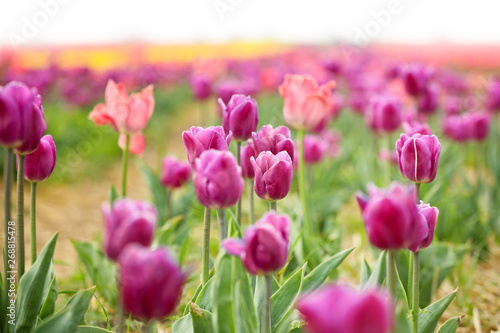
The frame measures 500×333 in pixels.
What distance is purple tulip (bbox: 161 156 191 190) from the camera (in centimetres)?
250

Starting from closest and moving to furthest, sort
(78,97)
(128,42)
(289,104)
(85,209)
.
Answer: (289,104) < (85,209) < (78,97) < (128,42)

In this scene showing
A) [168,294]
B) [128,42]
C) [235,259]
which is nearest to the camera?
[168,294]

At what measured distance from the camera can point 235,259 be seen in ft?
3.25

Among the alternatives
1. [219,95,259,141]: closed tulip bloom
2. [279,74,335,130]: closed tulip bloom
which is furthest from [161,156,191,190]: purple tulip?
[219,95,259,141]: closed tulip bloom

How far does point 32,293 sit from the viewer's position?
116 cm

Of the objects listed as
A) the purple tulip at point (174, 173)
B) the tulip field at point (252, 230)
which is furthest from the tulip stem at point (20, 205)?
the purple tulip at point (174, 173)

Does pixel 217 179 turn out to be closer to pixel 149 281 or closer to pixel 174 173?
pixel 149 281

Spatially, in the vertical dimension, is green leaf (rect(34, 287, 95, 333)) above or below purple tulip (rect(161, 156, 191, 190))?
below

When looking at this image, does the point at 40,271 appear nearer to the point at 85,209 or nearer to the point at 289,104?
the point at 289,104

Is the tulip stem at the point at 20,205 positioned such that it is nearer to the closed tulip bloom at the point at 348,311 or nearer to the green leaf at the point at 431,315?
the closed tulip bloom at the point at 348,311

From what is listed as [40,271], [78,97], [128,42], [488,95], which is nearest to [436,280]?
[40,271]

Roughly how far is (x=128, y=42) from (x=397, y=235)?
15781 mm

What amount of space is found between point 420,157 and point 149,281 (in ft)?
2.75

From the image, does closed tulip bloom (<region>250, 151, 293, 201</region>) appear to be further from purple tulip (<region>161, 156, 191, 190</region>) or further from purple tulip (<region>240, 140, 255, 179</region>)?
purple tulip (<region>161, 156, 191, 190</region>)
